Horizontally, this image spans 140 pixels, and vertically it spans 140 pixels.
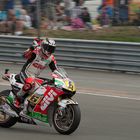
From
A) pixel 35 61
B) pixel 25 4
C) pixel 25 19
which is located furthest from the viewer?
pixel 25 19

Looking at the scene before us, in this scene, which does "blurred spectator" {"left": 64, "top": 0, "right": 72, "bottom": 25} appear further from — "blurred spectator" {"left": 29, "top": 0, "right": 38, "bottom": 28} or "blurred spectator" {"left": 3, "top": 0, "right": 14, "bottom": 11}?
"blurred spectator" {"left": 3, "top": 0, "right": 14, "bottom": 11}

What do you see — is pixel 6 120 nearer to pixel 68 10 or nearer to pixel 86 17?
pixel 86 17

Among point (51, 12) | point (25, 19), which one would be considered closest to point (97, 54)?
point (51, 12)

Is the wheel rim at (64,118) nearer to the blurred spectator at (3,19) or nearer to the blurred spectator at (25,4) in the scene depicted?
the blurred spectator at (25,4)

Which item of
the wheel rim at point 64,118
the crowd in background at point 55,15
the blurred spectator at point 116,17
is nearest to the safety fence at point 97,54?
the crowd in background at point 55,15

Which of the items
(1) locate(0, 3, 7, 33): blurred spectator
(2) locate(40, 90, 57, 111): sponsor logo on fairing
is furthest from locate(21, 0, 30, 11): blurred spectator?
(2) locate(40, 90, 57, 111): sponsor logo on fairing

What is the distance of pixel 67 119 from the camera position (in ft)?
23.1

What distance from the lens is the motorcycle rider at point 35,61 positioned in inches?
282

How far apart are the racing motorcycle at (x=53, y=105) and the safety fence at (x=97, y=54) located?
269 inches

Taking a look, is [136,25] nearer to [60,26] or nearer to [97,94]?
[60,26]

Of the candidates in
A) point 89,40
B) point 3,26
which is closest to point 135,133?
point 89,40

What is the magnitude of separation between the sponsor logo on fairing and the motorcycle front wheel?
157 millimetres

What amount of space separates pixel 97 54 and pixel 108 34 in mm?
1497

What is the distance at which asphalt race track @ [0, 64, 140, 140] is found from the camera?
7258 millimetres
